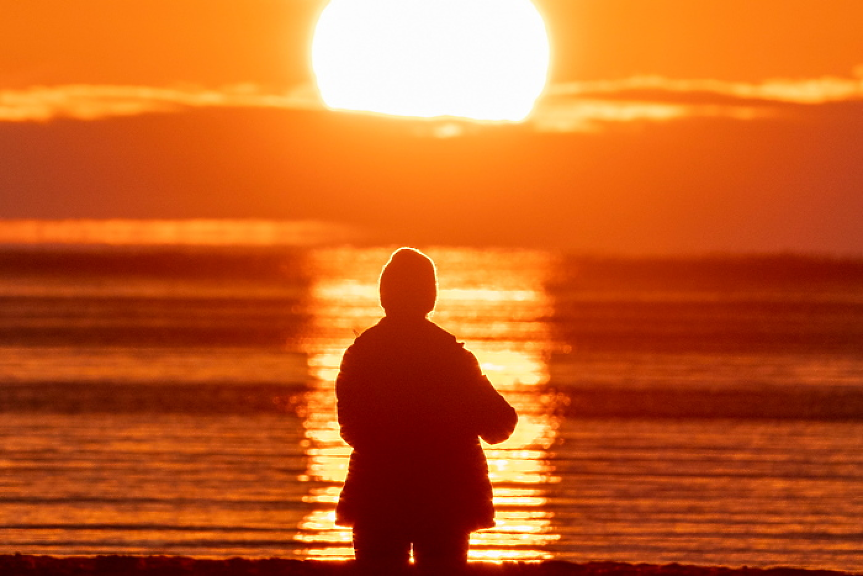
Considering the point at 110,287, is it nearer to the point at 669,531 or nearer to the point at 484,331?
the point at 484,331

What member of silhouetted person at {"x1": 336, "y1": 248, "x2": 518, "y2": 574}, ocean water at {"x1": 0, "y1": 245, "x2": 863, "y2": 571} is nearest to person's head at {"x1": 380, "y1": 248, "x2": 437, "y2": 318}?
silhouetted person at {"x1": 336, "y1": 248, "x2": 518, "y2": 574}

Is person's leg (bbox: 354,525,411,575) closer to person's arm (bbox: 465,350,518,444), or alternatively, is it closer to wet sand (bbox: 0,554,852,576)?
person's arm (bbox: 465,350,518,444)

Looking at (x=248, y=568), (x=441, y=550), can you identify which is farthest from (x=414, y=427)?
(x=248, y=568)

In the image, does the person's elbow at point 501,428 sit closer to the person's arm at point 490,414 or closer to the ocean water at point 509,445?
the person's arm at point 490,414

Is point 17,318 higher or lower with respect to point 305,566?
higher

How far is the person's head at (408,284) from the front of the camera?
675cm

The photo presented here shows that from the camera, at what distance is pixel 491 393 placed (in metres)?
6.75

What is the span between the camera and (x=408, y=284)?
678 cm

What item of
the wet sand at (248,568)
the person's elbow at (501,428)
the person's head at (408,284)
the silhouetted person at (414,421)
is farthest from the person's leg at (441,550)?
the wet sand at (248,568)

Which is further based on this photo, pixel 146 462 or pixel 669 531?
pixel 146 462

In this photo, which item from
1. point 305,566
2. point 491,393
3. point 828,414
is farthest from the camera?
point 828,414

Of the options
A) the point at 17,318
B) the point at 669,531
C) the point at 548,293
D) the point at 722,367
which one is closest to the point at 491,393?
the point at 669,531

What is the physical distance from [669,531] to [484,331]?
64112mm

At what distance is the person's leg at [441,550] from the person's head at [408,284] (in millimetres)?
1022
